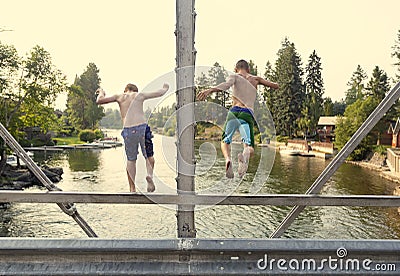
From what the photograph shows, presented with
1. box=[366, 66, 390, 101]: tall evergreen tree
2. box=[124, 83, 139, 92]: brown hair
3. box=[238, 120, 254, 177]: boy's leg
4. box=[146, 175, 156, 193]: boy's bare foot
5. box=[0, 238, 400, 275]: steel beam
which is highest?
box=[366, 66, 390, 101]: tall evergreen tree

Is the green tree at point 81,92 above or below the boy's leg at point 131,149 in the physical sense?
above

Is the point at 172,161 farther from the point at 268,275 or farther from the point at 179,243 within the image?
the point at 268,275

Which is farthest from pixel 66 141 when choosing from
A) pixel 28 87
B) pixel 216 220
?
pixel 216 220

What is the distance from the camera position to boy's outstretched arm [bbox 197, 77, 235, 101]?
6.62 ft

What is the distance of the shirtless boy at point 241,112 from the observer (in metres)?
2.18

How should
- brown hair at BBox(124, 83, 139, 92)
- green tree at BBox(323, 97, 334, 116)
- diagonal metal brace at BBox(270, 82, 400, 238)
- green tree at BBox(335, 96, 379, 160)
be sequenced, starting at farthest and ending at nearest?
1. green tree at BBox(323, 97, 334, 116)
2. green tree at BBox(335, 96, 379, 160)
3. brown hair at BBox(124, 83, 139, 92)
4. diagonal metal brace at BBox(270, 82, 400, 238)

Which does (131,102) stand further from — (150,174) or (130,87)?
(150,174)

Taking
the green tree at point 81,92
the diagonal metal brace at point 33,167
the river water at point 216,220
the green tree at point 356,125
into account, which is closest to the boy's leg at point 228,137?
the diagonal metal brace at point 33,167

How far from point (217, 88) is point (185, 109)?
0.33 m

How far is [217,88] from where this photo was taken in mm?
2105

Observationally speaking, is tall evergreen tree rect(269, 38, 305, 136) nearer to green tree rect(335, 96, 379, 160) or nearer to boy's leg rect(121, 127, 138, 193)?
green tree rect(335, 96, 379, 160)

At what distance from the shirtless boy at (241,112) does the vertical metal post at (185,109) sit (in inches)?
11.8

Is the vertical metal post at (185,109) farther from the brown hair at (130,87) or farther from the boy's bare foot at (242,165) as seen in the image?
the brown hair at (130,87)

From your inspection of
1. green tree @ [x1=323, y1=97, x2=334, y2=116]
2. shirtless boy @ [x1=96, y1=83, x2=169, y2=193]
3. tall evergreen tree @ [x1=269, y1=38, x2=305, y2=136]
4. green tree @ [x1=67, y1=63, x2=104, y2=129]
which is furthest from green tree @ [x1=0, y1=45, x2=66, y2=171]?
green tree @ [x1=323, y1=97, x2=334, y2=116]
